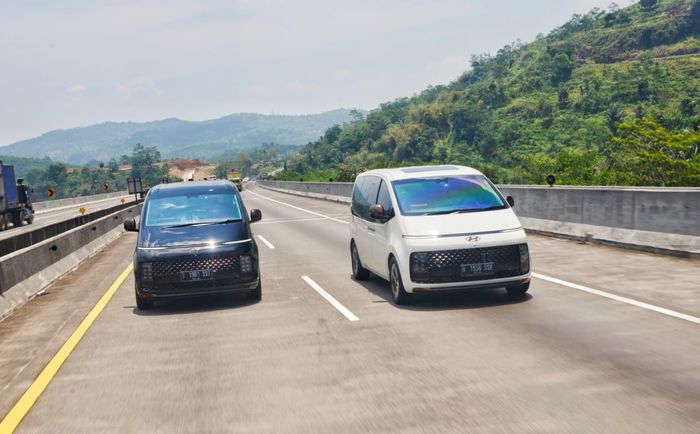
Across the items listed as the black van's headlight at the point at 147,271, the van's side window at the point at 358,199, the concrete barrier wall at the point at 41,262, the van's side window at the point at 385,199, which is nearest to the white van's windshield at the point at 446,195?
the van's side window at the point at 385,199

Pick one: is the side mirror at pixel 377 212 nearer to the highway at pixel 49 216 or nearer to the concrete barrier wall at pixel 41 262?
the concrete barrier wall at pixel 41 262

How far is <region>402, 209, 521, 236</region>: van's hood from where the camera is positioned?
32.2 feet

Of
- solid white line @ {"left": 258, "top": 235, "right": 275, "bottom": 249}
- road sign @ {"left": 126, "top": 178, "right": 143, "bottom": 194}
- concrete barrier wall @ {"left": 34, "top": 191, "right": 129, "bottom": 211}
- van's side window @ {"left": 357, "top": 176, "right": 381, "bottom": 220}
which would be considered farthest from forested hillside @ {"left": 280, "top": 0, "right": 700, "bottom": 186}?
van's side window @ {"left": 357, "top": 176, "right": 381, "bottom": 220}

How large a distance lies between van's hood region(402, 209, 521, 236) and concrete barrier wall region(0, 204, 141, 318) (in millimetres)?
5862

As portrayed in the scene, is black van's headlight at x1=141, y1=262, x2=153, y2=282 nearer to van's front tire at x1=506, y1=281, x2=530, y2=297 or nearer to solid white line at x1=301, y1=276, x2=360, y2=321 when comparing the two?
solid white line at x1=301, y1=276, x2=360, y2=321

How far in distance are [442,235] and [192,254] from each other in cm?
347

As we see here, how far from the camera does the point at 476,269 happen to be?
31.5 feet

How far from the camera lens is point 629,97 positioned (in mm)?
145500

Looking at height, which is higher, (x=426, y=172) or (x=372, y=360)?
(x=426, y=172)

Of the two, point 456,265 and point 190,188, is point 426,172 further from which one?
point 190,188

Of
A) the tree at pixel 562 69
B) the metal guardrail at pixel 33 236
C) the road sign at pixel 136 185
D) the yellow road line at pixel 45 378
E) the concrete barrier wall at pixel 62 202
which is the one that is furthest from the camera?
the tree at pixel 562 69

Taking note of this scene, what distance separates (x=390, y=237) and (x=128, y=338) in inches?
149

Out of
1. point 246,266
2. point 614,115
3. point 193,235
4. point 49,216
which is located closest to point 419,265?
point 246,266

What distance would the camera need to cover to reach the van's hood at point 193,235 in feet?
34.7
